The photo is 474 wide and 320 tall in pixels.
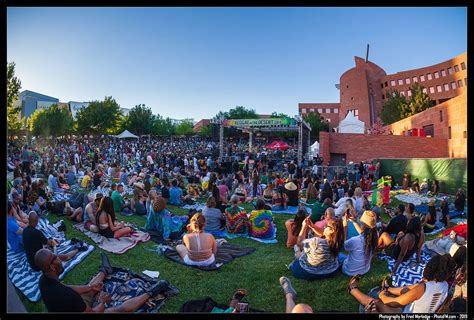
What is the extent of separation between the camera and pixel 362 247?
4.62m

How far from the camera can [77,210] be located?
730cm

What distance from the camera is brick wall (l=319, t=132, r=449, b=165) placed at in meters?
19.8

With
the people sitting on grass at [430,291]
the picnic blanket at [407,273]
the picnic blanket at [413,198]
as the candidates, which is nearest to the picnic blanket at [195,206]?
the picnic blanket at [407,273]

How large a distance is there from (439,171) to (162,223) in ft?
37.4

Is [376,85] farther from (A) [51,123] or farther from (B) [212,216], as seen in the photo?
(B) [212,216]

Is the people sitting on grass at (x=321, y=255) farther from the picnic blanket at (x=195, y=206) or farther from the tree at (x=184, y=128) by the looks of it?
the tree at (x=184, y=128)

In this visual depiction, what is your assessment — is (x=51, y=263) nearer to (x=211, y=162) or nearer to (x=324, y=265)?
(x=324, y=265)

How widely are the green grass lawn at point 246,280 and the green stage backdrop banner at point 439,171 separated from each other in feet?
27.6

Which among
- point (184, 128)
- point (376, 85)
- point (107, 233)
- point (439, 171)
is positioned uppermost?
point (376, 85)

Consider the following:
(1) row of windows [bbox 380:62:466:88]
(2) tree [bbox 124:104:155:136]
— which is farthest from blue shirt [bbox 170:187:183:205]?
(1) row of windows [bbox 380:62:466:88]

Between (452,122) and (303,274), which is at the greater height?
(452,122)

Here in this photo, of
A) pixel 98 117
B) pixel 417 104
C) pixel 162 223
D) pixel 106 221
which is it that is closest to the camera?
pixel 106 221

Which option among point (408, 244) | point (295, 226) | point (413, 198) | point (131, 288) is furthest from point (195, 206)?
point (413, 198)

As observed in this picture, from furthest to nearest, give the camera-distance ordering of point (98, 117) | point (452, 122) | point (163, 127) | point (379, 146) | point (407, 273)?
1. point (163, 127)
2. point (98, 117)
3. point (379, 146)
4. point (452, 122)
5. point (407, 273)
